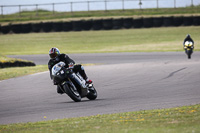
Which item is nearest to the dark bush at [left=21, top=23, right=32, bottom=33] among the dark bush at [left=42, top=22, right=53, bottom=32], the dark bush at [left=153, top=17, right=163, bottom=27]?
the dark bush at [left=42, top=22, right=53, bottom=32]

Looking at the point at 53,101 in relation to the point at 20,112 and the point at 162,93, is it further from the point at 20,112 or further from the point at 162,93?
the point at 162,93

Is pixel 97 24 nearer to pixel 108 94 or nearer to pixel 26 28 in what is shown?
pixel 26 28

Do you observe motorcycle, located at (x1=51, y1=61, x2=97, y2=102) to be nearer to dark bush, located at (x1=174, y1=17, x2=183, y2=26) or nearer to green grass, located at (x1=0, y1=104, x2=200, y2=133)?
green grass, located at (x1=0, y1=104, x2=200, y2=133)

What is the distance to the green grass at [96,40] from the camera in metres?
38.4

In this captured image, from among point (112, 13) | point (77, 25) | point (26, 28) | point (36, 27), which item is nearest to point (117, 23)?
point (77, 25)

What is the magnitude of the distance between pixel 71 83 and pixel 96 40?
104 feet

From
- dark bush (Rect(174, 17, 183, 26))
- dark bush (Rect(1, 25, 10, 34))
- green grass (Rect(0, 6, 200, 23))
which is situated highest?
green grass (Rect(0, 6, 200, 23))

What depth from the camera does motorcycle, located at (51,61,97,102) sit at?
10.2 m

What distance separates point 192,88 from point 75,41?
1208 inches

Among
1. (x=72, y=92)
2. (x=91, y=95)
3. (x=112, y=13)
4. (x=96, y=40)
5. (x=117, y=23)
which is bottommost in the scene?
(x=96, y=40)

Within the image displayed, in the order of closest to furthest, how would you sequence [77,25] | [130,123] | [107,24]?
[130,123] < [107,24] < [77,25]

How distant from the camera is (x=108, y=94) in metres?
11.9

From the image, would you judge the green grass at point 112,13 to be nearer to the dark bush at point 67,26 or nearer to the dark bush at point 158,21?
the dark bush at point 158,21

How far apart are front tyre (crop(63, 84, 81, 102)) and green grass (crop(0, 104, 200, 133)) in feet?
6.93
